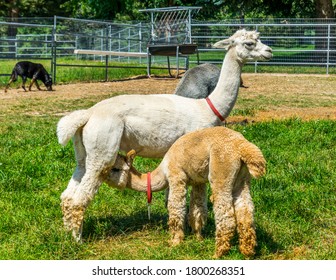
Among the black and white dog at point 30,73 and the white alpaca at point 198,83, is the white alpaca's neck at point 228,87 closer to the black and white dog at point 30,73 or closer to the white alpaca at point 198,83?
the white alpaca at point 198,83

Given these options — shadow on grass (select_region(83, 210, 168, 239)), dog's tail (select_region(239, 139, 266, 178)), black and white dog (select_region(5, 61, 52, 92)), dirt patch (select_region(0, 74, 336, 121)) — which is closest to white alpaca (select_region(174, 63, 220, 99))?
dirt patch (select_region(0, 74, 336, 121))

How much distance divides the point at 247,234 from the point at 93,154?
1.37 m

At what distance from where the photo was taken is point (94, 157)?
5336mm

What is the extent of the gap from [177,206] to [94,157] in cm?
75

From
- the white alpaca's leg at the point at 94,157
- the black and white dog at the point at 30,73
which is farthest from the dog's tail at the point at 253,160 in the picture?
the black and white dog at the point at 30,73

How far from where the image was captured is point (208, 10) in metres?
31.4

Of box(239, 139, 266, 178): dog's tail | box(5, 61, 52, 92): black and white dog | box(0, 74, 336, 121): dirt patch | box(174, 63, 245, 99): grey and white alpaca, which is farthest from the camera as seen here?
box(5, 61, 52, 92): black and white dog

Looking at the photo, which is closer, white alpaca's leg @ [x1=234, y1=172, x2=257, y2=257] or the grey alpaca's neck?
white alpaca's leg @ [x1=234, y1=172, x2=257, y2=257]

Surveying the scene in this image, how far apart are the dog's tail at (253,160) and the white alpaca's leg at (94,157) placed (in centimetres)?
108

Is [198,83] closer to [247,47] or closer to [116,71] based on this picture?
[247,47]

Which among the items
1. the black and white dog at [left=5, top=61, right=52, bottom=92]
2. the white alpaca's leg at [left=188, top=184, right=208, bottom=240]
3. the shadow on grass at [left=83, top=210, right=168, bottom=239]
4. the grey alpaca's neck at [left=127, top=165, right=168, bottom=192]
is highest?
the black and white dog at [left=5, top=61, right=52, bottom=92]

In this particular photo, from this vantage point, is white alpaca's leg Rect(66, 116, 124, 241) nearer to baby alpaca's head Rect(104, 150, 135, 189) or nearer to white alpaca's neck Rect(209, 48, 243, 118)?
baby alpaca's head Rect(104, 150, 135, 189)

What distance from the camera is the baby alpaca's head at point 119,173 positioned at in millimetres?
5426

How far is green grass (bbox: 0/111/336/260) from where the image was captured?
16.8ft
